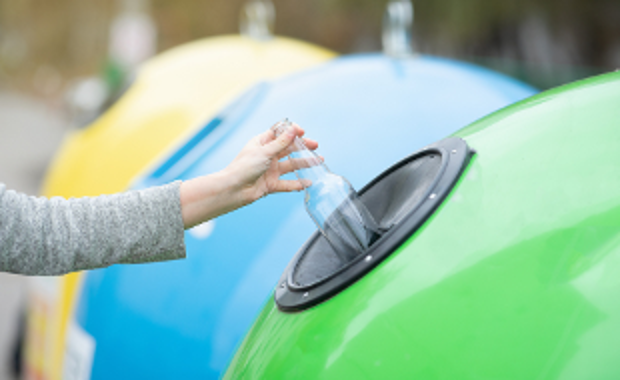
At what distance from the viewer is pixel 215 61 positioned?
127 inches

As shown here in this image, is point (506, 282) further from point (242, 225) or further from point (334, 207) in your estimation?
point (242, 225)

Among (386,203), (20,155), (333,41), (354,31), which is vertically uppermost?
(386,203)

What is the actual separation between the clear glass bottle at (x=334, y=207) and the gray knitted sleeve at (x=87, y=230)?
235mm

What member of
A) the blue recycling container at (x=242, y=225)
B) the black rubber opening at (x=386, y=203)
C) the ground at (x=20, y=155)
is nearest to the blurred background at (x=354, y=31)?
the ground at (x=20, y=155)

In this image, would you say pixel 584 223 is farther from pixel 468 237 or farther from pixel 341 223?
pixel 341 223

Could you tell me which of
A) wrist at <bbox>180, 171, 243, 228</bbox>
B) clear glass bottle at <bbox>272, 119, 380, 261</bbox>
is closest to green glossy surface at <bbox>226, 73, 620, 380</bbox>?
clear glass bottle at <bbox>272, 119, 380, 261</bbox>

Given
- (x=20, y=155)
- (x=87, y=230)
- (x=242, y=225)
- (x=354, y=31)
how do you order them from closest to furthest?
(x=87, y=230) → (x=242, y=225) → (x=20, y=155) → (x=354, y=31)

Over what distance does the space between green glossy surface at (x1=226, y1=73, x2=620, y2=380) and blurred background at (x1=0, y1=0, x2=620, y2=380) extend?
2.68 meters

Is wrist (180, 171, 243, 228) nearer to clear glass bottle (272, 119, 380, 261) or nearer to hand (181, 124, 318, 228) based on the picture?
hand (181, 124, 318, 228)

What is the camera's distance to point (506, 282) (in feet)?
3.07

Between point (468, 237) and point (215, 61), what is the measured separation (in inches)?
95.0

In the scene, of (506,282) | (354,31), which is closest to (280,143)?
(506,282)

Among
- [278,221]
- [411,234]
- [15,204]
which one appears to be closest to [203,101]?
[278,221]

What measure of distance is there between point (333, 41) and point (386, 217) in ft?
61.9
